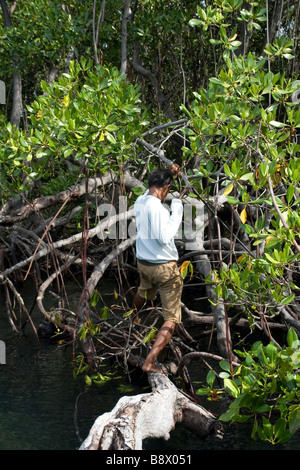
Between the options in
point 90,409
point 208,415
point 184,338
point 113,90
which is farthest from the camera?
point 184,338

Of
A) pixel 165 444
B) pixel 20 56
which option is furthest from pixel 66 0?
pixel 165 444

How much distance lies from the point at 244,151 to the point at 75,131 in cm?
127

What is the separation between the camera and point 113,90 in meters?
4.98

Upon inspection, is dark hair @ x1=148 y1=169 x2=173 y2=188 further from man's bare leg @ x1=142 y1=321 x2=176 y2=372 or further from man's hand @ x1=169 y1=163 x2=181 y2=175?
man's bare leg @ x1=142 y1=321 x2=176 y2=372

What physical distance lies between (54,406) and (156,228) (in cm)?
156

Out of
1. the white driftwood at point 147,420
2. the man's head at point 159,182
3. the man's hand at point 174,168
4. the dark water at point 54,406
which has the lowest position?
the dark water at point 54,406

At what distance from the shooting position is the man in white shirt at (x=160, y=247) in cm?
405

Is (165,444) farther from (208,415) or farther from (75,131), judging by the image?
(75,131)

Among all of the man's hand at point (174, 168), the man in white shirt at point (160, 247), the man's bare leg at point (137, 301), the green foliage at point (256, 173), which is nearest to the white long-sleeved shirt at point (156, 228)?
the man in white shirt at point (160, 247)

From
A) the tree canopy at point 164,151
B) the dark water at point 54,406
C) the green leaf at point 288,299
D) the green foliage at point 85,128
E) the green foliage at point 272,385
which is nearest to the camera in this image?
the green foliage at point 272,385

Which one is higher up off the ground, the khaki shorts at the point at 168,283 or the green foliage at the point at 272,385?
the khaki shorts at the point at 168,283

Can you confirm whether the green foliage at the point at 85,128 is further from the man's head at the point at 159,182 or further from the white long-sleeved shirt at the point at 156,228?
the white long-sleeved shirt at the point at 156,228

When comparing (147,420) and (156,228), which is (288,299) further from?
(156,228)

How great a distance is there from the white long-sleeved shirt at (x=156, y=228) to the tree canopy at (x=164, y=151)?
223 mm
